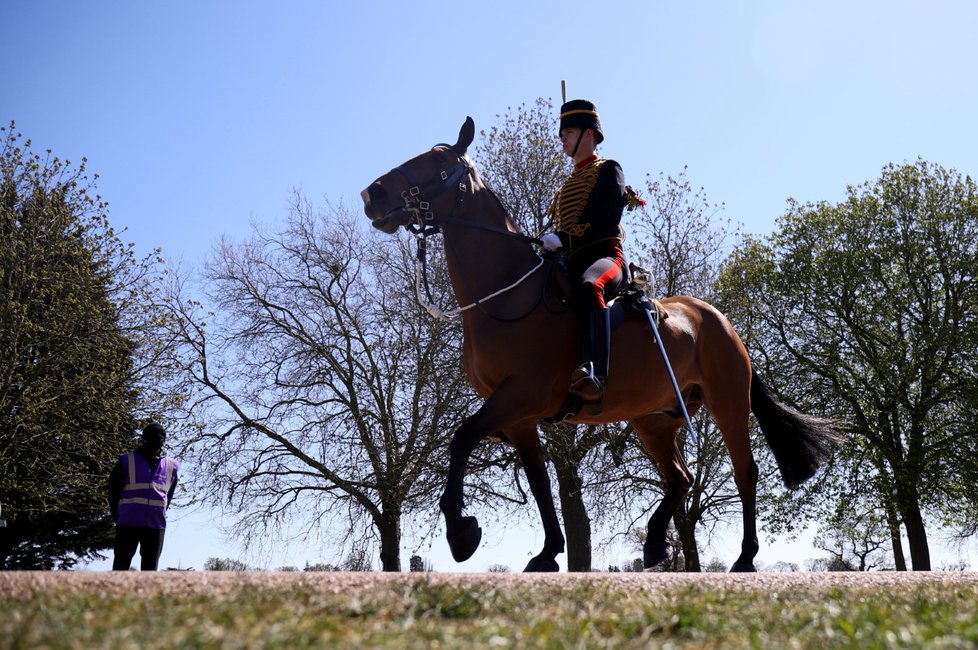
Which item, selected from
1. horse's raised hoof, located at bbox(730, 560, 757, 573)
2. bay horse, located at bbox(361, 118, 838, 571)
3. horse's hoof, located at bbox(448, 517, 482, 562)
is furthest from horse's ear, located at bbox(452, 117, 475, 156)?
horse's raised hoof, located at bbox(730, 560, 757, 573)

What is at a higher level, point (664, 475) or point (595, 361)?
point (595, 361)

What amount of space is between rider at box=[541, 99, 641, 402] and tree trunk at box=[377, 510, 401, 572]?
16.0 metres

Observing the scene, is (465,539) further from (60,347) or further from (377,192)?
(60,347)

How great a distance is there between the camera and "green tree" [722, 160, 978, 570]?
26.7 metres

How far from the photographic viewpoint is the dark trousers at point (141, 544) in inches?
387

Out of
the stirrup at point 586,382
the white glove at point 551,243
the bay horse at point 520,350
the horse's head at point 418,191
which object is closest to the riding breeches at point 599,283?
the bay horse at point 520,350

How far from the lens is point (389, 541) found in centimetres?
2425

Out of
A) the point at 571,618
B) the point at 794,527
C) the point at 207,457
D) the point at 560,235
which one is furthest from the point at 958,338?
the point at 571,618

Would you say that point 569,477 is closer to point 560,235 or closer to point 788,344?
point 788,344

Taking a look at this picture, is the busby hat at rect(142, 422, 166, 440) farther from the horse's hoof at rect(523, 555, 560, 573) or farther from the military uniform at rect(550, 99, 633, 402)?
the military uniform at rect(550, 99, 633, 402)

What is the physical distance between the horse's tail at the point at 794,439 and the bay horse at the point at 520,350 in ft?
2.27

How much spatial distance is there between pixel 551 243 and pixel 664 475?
294 centimetres

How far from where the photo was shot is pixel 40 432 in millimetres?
21219

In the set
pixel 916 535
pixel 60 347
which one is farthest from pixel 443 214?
pixel 916 535
